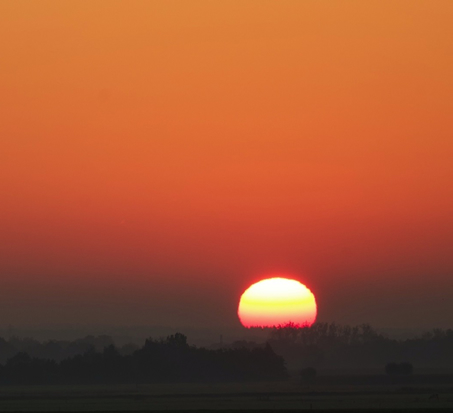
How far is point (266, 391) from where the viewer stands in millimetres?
68000

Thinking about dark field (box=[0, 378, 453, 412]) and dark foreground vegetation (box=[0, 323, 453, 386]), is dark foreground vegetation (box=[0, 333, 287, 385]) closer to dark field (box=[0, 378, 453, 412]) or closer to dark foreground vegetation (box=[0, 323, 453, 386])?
dark foreground vegetation (box=[0, 323, 453, 386])

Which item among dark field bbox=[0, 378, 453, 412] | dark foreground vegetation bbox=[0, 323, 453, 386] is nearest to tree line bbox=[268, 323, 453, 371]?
dark foreground vegetation bbox=[0, 323, 453, 386]

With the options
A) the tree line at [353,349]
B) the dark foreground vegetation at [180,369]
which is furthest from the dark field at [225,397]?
the tree line at [353,349]

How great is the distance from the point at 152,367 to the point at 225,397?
25901 mm

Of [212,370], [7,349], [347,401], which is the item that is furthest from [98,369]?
[7,349]

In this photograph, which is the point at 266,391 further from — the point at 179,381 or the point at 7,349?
the point at 7,349

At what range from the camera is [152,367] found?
8662cm

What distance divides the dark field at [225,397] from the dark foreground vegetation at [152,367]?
5184mm

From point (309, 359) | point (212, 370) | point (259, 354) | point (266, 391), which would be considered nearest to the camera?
point (266, 391)

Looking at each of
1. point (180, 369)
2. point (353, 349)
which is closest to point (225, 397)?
point (180, 369)

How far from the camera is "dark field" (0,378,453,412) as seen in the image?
2061 inches

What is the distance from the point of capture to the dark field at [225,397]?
172 feet

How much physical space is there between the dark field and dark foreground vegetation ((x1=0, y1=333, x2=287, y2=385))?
5.18 metres

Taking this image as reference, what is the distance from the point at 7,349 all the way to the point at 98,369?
245ft
